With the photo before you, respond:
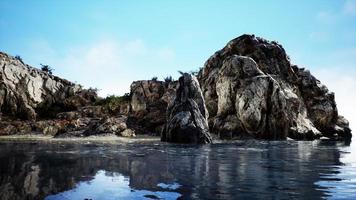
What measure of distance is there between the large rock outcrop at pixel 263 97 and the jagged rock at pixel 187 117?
46.4ft

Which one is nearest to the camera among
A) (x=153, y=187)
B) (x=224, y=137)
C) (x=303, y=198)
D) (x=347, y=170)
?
(x=303, y=198)

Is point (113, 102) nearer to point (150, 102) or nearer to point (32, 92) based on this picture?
point (150, 102)

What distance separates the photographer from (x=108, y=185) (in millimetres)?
9656

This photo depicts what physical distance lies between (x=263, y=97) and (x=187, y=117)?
20482 millimetres

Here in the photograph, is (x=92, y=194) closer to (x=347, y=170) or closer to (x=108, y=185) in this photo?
(x=108, y=185)

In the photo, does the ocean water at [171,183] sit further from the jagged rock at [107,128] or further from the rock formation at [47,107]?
the rock formation at [47,107]

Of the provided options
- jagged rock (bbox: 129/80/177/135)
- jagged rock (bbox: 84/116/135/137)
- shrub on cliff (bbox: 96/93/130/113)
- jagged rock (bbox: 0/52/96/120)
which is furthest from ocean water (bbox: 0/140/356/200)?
shrub on cliff (bbox: 96/93/130/113)

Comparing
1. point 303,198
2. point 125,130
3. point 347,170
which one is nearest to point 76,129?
point 125,130

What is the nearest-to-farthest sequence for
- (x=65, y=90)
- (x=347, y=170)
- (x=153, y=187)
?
(x=153, y=187), (x=347, y=170), (x=65, y=90)

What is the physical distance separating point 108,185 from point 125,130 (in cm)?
3845

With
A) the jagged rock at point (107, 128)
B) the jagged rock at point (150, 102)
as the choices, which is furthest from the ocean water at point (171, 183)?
the jagged rock at point (150, 102)

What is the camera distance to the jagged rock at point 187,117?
34812mm

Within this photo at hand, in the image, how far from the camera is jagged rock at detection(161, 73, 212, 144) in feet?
114

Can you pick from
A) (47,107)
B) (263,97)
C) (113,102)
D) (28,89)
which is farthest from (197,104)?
(28,89)
